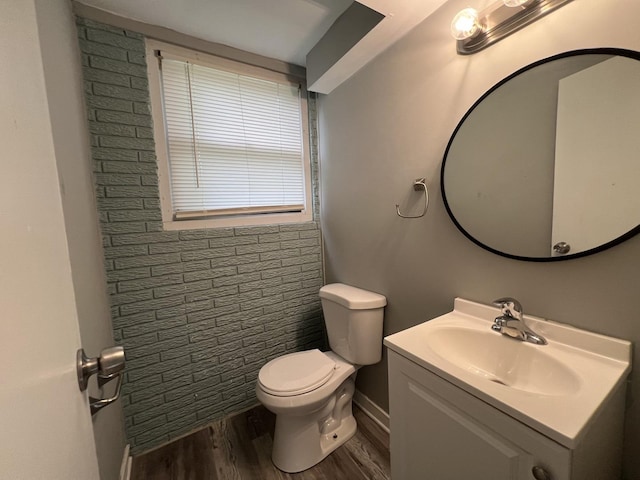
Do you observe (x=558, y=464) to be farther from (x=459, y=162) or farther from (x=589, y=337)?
(x=459, y=162)

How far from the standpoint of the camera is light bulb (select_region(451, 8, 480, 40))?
0.94m

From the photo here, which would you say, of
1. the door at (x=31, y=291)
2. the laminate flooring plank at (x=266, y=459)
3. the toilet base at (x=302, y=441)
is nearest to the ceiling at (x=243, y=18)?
the door at (x=31, y=291)

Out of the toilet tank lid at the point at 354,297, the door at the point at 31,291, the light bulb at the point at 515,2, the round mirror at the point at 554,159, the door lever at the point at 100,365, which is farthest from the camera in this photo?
the toilet tank lid at the point at 354,297

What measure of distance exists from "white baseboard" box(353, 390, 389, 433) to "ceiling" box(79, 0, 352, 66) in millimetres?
2311

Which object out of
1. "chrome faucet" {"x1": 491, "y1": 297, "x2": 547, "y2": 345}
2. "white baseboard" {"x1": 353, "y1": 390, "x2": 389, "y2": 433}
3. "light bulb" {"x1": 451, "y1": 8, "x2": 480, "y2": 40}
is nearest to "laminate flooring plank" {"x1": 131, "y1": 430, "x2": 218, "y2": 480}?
"white baseboard" {"x1": 353, "y1": 390, "x2": 389, "y2": 433}

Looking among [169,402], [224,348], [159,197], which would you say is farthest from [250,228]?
[169,402]

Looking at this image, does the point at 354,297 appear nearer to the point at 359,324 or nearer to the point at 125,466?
the point at 359,324

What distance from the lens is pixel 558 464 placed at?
0.54 metres

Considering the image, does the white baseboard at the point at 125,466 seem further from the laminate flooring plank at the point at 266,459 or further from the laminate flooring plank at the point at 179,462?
the laminate flooring plank at the point at 266,459

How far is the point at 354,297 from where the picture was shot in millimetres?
1536

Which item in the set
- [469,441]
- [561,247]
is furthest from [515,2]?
[469,441]

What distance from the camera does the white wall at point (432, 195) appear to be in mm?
758

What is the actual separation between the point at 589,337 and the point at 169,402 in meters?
2.03

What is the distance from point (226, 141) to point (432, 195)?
133 cm
